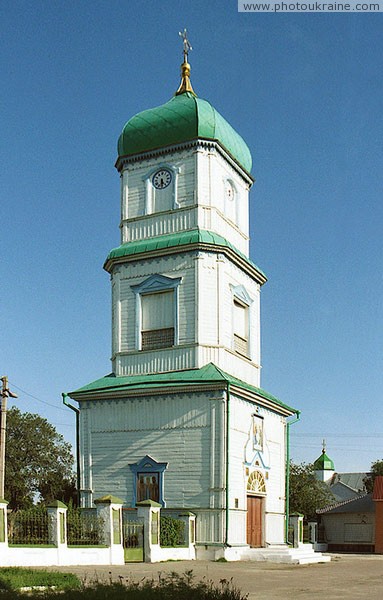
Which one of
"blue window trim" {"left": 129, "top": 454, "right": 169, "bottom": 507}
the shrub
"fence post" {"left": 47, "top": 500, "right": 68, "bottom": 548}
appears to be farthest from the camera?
"blue window trim" {"left": 129, "top": 454, "right": 169, "bottom": 507}

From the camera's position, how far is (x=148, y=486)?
974 inches

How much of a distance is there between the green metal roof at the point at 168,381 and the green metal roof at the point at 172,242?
4139mm

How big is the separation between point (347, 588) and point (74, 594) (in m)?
7.17

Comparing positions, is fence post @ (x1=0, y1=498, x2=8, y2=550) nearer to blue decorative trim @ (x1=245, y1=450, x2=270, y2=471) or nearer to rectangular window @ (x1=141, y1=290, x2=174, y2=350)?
blue decorative trim @ (x1=245, y1=450, x2=270, y2=471)

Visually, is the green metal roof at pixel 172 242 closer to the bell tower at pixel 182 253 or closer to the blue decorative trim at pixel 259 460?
the bell tower at pixel 182 253

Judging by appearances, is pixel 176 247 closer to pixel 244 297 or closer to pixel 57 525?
pixel 244 297

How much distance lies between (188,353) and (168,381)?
55.3 inches

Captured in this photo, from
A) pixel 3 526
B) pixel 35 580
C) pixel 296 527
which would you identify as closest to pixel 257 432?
pixel 296 527

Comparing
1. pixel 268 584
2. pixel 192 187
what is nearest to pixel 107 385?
pixel 192 187

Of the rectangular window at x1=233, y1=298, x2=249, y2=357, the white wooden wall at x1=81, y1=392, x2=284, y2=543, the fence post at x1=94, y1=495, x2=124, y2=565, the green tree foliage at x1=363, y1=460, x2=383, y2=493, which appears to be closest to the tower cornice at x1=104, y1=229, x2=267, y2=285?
the rectangular window at x1=233, y1=298, x2=249, y2=357

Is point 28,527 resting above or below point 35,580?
below

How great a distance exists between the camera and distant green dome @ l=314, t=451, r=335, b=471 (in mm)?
84938

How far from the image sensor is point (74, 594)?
1066 centimetres

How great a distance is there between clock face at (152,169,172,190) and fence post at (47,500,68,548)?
12750 mm
